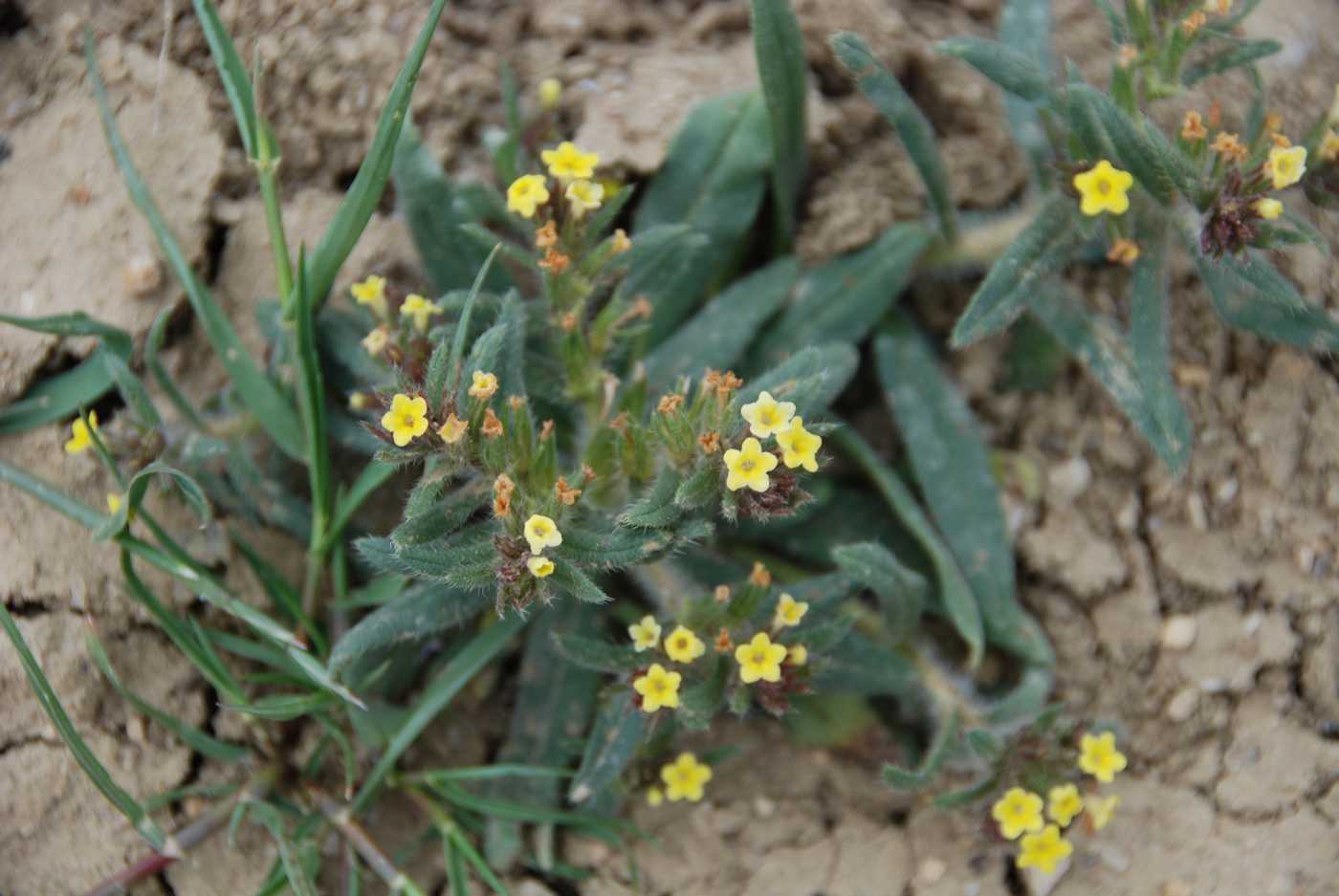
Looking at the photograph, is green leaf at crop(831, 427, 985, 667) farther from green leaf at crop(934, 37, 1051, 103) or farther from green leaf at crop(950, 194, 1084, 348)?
green leaf at crop(934, 37, 1051, 103)

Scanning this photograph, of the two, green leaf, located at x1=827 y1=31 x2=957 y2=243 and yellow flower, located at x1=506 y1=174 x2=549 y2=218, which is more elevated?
yellow flower, located at x1=506 y1=174 x2=549 y2=218

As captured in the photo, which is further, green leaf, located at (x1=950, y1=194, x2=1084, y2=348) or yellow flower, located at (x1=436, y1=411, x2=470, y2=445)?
green leaf, located at (x1=950, y1=194, x2=1084, y2=348)

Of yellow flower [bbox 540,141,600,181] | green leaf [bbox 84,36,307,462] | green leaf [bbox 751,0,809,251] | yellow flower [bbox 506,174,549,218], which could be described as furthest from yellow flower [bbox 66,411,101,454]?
green leaf [bbox 751,0,809,251]

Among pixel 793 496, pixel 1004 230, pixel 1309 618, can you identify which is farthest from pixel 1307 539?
pixel 793 496

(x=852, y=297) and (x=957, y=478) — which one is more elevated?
(x=852, y=297)

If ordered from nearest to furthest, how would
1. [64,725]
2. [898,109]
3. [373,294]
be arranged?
[64,725], [373,294], [898,109]

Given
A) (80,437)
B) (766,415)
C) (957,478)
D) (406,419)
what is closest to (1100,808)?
(957,478)

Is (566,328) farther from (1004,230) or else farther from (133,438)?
(1004,230)

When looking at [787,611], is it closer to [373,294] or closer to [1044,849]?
[1044,849]
